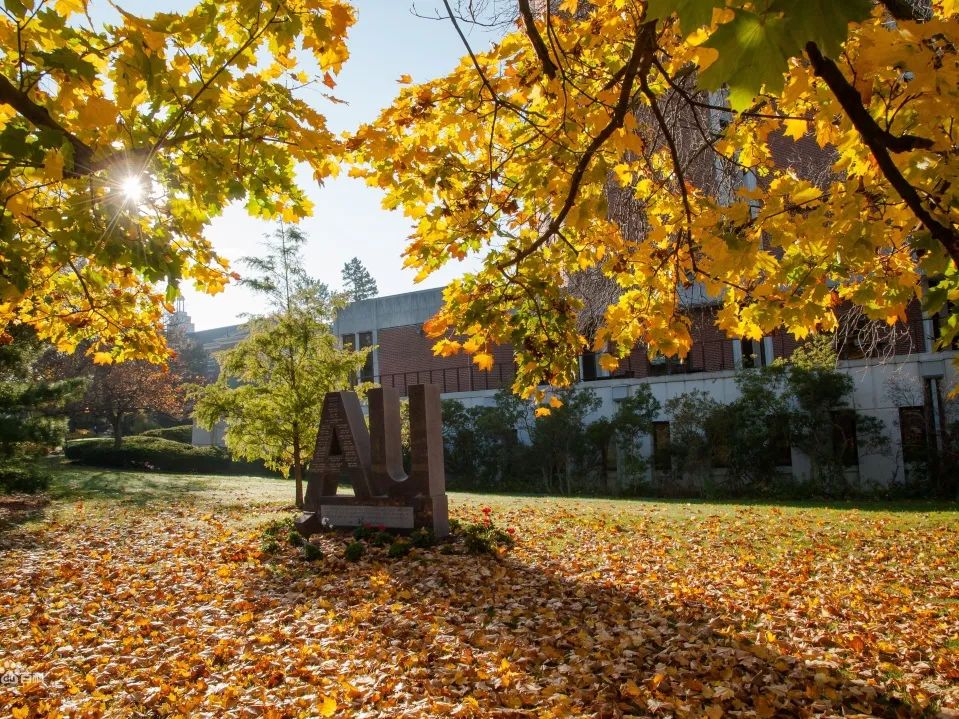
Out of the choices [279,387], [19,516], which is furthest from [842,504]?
[19,516]

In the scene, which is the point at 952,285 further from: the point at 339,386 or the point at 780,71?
the point at 339,386

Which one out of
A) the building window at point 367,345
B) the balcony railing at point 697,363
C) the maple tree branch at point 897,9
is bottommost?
the balcony railing at point 697,363

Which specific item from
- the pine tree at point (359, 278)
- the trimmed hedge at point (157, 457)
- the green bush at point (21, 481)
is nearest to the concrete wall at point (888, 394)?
the green bush at point (21, 481)

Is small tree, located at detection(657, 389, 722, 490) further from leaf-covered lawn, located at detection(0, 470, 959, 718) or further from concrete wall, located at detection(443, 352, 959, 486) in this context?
leaf-covered lawn, located at detection(0, 470, 959, 718)

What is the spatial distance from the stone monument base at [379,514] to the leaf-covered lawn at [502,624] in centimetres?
53

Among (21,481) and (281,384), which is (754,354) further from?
(21,481)

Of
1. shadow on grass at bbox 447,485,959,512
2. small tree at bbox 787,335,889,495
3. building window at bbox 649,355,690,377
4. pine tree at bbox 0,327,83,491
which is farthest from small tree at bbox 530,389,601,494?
pine tree at bbox 0,327,83,491

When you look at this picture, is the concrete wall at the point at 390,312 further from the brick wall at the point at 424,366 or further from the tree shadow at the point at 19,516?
the tree shadow at the point at 19,516

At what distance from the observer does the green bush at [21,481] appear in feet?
48.1

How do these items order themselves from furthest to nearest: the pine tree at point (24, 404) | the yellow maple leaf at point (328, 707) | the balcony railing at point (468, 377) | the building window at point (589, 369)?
the balcony railing at point (468, 377)
the building window at point (589, 369)
the pine tree at point (24, 404)
the yellow maple leaf at point (328, 707)

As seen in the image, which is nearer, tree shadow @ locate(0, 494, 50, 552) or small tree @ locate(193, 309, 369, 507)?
tree shadow @ locate(0, 494, 50, 552)

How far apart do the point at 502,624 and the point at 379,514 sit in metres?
4.63

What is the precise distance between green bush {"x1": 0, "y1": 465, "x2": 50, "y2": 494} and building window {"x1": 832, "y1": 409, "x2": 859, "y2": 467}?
61.4 ft

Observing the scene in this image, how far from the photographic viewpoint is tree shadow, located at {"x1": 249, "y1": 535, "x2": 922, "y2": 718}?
4117 millimetres
